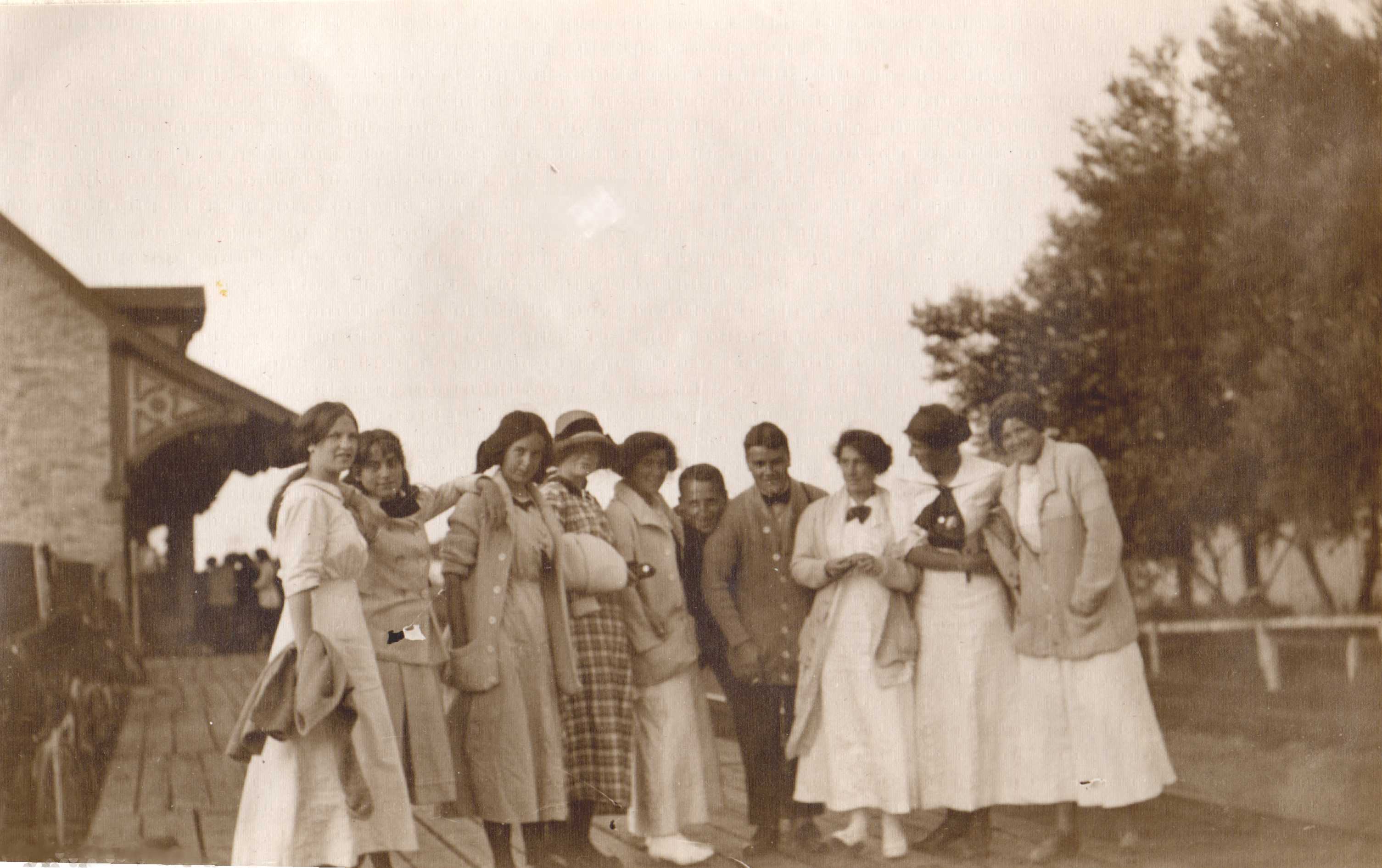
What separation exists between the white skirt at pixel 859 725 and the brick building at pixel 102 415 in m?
2.49

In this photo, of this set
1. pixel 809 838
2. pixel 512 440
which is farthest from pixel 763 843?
pixel 512 440

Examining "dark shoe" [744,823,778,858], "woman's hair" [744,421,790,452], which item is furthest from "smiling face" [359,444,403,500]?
"dark shoe" [744,823,778,858]

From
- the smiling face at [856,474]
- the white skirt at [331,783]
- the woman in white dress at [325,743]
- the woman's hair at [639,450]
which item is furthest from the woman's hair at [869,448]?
the white skirt at [331,783]

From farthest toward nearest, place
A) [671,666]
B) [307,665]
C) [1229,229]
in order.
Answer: [1229,229]
[671,666]
[307,665]

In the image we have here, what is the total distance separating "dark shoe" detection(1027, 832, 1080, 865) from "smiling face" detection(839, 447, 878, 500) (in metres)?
1.40

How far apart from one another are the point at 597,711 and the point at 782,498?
1051 mm

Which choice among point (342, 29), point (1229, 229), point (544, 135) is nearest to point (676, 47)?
point (544, 135)

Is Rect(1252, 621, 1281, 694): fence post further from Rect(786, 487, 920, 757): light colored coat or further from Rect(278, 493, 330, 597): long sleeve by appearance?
Rect(278, 493, 330, 597): long sleeve

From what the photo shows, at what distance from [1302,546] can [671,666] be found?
250cm

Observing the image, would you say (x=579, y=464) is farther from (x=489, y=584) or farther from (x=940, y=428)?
(x=940, y=428)

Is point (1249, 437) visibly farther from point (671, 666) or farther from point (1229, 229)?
point (671, 666)

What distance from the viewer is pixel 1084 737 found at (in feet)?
19.0

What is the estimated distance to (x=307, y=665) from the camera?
5285mm

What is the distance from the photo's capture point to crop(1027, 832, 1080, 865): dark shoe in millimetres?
5703
